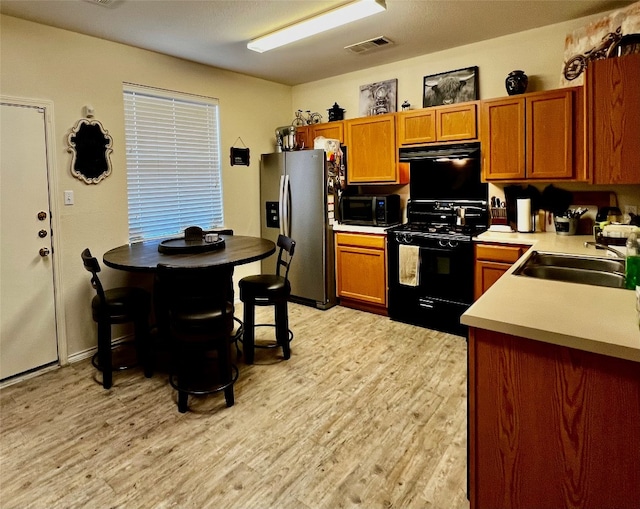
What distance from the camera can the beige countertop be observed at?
123 centimetres

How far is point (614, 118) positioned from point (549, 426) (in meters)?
1.83

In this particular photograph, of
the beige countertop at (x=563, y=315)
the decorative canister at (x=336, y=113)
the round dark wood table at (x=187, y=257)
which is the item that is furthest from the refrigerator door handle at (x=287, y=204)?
the beige countertop at (x=563, y=315)

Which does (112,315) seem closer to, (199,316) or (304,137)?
(199,316)

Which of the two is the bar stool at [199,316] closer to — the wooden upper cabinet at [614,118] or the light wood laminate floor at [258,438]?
the light wood laminate floor at [258,438]

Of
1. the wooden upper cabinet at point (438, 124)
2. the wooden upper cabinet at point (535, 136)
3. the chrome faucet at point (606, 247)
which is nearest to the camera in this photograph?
the chrome faucet at point (606, 247)

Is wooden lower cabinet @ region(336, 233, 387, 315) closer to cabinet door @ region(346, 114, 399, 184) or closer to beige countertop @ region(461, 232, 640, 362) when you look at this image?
cabinet door @ region(346, 114, 399, 184)

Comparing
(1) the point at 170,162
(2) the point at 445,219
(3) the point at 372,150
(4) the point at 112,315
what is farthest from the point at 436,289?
(1) the point at 170,162

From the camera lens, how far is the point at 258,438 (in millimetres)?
2291

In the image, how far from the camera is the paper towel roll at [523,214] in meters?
3.57

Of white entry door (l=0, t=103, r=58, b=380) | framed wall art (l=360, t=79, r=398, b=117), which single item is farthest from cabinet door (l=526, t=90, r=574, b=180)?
white entry door (l=0, t=103, r=58, b=380)

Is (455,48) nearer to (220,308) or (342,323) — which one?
(342,323)

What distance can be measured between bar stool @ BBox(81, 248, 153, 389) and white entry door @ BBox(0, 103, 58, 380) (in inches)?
19.5

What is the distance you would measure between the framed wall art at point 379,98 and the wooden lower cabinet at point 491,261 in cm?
195

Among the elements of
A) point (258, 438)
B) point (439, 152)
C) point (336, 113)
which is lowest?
point (258, 438)
